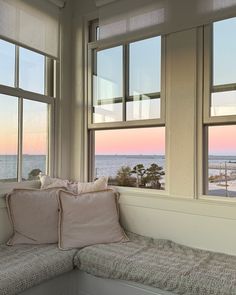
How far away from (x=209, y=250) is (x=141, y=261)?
0.57 m

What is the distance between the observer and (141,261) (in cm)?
187

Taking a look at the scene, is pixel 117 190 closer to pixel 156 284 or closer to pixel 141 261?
pixel 141 261

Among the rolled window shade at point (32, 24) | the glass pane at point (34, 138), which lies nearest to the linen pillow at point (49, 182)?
the glass pane at point (34, 138)

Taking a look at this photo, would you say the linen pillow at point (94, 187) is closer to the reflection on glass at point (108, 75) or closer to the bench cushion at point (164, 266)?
the bench cushion at point (164, 266)

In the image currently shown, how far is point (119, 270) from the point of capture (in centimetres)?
186

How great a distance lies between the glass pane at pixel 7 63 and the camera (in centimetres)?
243

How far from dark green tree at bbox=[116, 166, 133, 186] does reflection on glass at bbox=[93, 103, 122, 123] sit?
46 centimetres

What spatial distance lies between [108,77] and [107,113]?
34 cm

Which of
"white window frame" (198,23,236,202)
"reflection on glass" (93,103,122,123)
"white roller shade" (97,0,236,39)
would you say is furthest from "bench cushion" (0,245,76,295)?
"white roller shade" (97,0,236,39)

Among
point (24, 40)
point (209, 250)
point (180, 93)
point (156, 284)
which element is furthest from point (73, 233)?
point (24, 40)

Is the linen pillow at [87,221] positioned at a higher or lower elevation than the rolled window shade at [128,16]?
lower

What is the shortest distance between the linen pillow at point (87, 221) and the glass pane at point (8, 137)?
530 millimetres

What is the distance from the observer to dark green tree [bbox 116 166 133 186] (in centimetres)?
267

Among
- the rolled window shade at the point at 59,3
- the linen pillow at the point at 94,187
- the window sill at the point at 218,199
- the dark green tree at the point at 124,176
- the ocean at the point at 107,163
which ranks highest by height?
the rolled window shade at the point at 59,3
